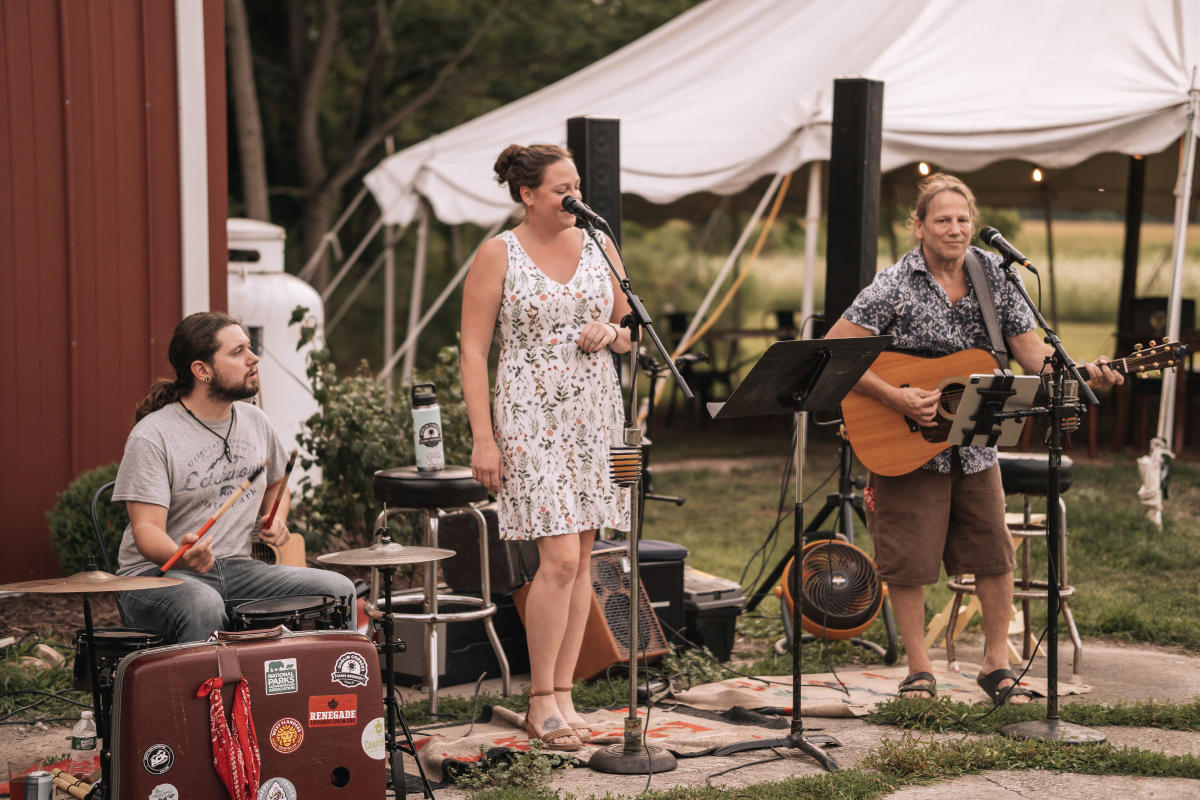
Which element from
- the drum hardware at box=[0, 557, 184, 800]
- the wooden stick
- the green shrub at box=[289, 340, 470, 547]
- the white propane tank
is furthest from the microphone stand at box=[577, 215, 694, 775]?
the white propane tank

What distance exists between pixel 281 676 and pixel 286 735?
0.15 metres

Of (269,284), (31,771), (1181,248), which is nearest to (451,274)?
(269,284)

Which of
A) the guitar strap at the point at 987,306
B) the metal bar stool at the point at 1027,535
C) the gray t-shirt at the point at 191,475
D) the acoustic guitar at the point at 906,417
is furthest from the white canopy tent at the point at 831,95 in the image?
the gray t-shirt at the point at 191,475

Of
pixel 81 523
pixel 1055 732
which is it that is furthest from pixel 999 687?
pixel 81 523

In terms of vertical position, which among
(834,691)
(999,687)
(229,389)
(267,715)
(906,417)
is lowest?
(834,691)

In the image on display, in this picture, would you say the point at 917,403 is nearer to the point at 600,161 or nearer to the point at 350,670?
the point at 600,161

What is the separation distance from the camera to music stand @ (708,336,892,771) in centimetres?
396

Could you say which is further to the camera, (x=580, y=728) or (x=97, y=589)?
(x=580, y=728)

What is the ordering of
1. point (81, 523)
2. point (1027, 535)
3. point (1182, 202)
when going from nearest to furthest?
point (1027, 535)
point (81, 523)
point (1182, 202)

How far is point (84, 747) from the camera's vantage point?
12.7 ft

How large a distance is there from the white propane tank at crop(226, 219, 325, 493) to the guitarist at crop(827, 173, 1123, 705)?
4.22 metres

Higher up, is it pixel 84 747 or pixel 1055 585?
pixel 1055 585

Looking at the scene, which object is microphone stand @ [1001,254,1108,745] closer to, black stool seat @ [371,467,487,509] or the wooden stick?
black stool seat @ [371,467,487,509]

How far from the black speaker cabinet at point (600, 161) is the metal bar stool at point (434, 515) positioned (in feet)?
4.86
